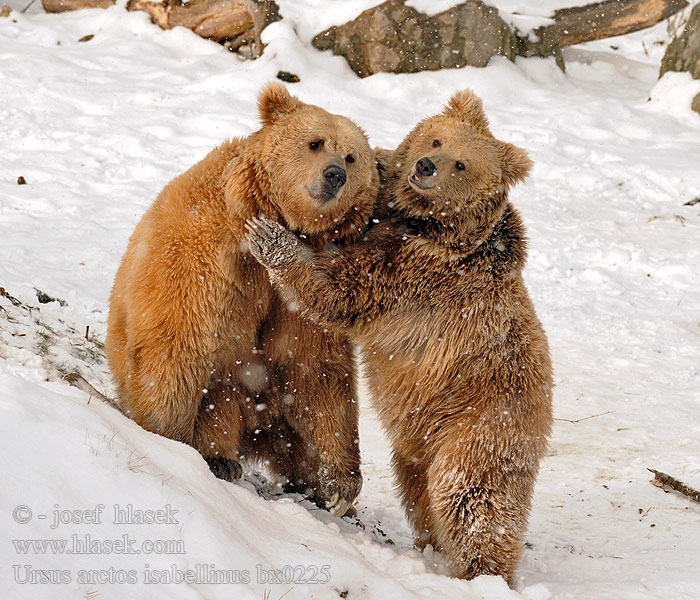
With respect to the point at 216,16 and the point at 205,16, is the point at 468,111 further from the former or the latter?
the point at 205,16

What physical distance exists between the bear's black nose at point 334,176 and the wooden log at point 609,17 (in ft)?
37.3

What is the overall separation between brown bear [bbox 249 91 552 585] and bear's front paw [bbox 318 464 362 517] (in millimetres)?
306

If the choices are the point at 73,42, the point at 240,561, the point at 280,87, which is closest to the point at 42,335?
the point at 280,87

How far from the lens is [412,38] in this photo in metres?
12.6

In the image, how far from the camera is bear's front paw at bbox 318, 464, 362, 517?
422 centimetres

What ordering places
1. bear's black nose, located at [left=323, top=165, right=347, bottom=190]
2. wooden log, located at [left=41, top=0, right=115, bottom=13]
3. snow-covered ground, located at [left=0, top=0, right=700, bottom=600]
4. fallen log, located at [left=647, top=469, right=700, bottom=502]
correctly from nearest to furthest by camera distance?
snow-covered ground, located at [left=0, top=0, right=700, bottom=600] → bear's black nose, located at [left=323, top=165, right=347, bottom=190] → fallen log, located at [left=647, top=469, right=700, bottom=502] → wooden log, located at [left=41, top=0, right=115, bottom=13]

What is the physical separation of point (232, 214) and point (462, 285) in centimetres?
120

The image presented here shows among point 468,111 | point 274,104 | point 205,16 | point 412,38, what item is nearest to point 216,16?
point 205,16

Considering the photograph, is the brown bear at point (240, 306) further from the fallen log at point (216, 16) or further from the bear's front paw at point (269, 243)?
the fallen log at point (216, 16)

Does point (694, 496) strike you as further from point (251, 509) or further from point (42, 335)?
point (42, 335)

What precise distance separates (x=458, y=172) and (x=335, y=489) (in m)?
1.76

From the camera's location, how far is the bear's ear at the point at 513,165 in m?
4.20

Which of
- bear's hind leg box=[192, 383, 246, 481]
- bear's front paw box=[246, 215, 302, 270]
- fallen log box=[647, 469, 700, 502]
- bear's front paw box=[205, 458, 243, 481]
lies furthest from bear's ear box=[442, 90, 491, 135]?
fallen log box=[647, 469, 700, 502]

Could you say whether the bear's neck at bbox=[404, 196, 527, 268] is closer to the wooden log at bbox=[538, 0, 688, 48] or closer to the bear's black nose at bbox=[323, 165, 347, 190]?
the bear's black nose at bbox=[323, 165, 347, 190]
